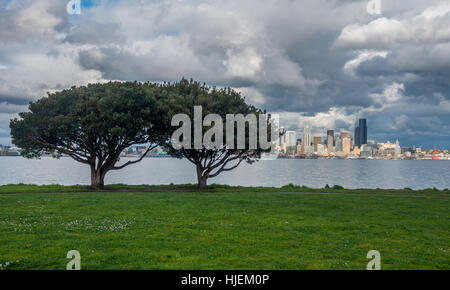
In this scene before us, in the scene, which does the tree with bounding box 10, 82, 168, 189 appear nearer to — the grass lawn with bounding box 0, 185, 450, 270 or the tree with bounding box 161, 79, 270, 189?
the tree with bounding box 161, 79, 270, 189

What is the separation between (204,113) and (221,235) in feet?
78.4

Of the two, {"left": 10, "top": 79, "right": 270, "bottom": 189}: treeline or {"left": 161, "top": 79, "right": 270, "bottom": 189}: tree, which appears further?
{"left": 161, "top": 79, "right": 270, "bottom": 189}: tree

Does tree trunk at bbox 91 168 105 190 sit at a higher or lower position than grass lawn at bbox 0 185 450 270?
higher

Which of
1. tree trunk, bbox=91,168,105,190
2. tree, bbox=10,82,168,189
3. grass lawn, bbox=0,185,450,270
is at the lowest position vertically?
grass lawn, bbox=0,185,450,270

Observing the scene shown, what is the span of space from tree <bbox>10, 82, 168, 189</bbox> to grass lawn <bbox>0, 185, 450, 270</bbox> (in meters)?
12.2

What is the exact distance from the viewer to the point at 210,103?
38094 mm

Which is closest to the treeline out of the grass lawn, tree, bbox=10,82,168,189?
tree, bbox=10,82,168,189

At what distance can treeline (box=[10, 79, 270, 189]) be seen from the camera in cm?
3506

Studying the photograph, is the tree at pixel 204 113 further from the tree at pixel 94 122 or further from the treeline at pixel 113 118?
the tree at pixel 94 122

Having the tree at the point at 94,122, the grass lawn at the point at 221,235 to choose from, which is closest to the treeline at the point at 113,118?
the tree at the point at 94,122

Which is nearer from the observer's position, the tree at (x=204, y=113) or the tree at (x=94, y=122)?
the tree at (x=94, y=122)

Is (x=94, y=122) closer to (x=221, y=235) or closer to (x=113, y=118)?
(x=113, y=118)

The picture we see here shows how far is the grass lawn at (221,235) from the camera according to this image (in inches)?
436

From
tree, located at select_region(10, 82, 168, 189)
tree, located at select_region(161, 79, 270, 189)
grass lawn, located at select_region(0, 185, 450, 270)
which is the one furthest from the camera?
tree, located at select_region(161, 79, 270, 189)
